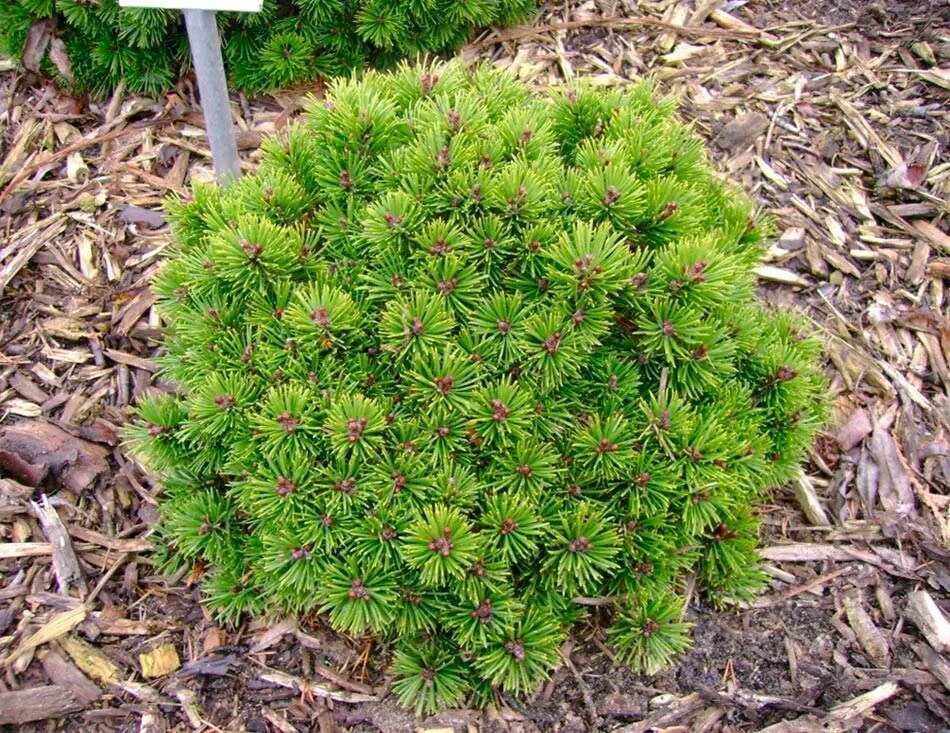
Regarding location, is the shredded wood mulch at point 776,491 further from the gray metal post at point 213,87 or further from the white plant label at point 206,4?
the white plant label at point 206,4

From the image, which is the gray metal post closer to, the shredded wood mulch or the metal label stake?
the metal label stake

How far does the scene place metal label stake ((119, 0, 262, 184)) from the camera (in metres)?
2.18

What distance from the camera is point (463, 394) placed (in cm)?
208

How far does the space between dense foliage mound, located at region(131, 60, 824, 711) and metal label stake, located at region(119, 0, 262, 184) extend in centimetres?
40

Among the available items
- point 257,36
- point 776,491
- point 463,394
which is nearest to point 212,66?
point 257,36

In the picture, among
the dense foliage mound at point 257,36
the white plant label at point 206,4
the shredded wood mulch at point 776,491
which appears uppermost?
the white plant label at point 206,4

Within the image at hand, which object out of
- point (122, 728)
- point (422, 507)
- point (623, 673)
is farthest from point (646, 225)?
point (122, 728)

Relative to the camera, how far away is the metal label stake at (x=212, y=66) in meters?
2.18

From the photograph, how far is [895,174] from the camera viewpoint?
3.37 metres

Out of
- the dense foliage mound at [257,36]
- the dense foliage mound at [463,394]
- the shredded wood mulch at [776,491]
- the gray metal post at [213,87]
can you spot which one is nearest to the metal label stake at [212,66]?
the gray metal post at [213,87]

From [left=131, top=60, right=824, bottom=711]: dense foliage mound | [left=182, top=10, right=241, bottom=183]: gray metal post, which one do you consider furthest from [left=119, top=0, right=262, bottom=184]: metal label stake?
[left=131, top=60, right=824, bottom=711]: dense foliage mound

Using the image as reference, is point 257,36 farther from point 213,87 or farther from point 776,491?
point 776,491

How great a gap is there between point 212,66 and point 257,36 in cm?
103

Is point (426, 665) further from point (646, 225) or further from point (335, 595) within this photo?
point (646, 225)
